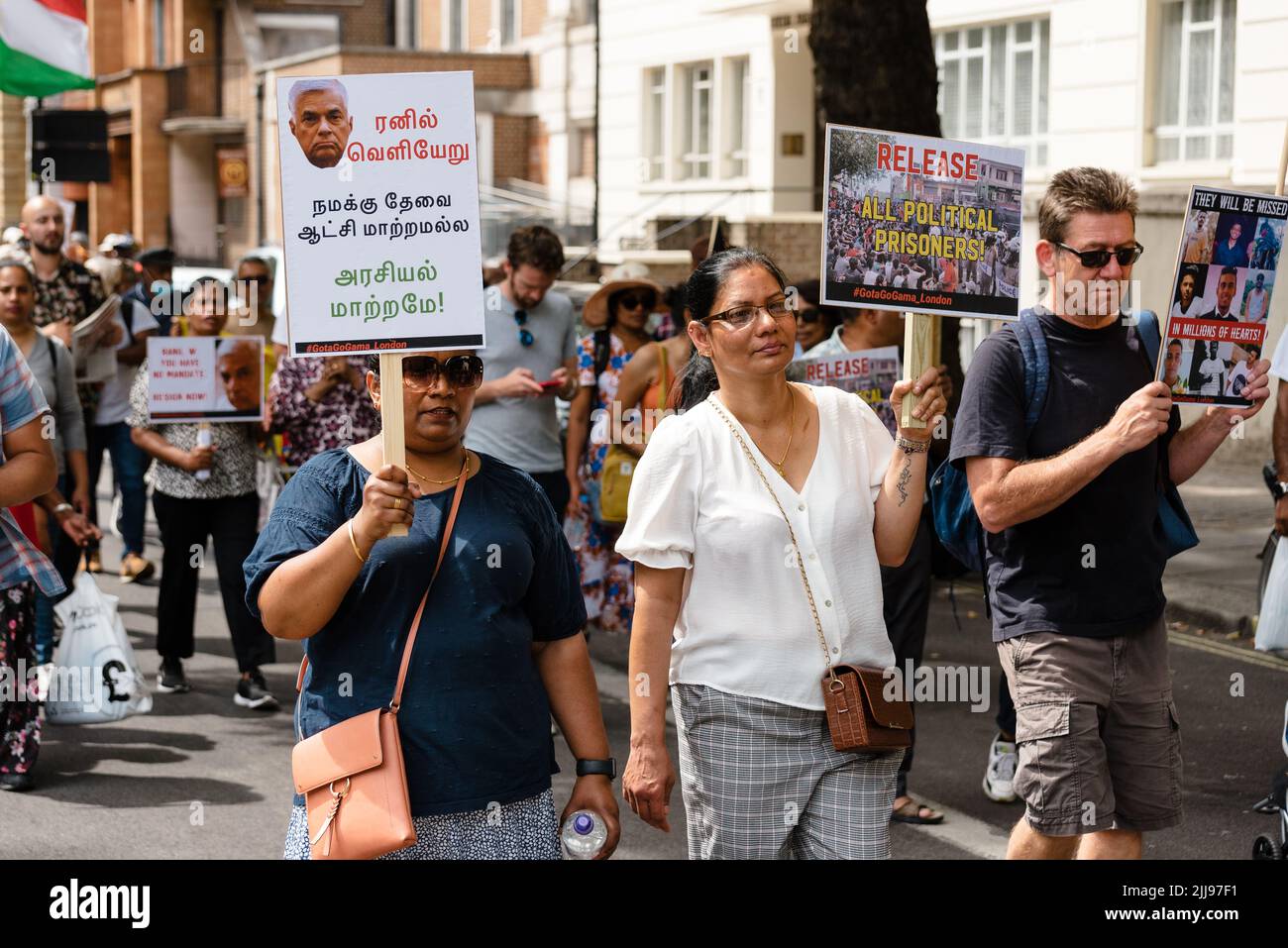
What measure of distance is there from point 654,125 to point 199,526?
923 inches

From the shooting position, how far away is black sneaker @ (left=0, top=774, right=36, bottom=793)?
7.14 metres

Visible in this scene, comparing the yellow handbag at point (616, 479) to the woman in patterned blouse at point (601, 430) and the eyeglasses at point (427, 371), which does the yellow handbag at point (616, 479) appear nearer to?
the woman in patterned blouse at point (601, 430)

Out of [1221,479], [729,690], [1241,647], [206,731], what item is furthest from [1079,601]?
[1221,479]

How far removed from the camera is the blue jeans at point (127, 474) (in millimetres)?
12430

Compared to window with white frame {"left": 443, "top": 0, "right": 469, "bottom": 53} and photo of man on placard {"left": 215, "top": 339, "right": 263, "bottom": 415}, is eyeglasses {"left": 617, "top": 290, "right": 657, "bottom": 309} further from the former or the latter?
window with white frame {"left": 443, "top": 0, "right": 469, "bottom": 53}

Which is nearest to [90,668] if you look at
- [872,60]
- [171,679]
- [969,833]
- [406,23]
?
[171,679]

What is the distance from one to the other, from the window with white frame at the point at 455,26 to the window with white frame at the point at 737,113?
40.2 feet

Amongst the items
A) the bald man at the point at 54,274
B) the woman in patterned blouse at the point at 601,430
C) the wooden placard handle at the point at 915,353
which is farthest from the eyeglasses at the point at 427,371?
the bald man at the point at 54,274
